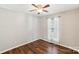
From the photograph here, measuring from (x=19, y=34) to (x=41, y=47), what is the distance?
0.48m

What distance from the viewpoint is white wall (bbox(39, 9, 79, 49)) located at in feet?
6.06

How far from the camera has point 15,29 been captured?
1.77 m

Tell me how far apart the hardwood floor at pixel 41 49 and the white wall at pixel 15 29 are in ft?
0.33

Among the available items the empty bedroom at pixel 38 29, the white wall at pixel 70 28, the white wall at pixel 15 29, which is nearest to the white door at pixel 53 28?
the empty bedroom at pixel 38 29

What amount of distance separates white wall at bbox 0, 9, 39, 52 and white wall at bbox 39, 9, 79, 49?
191 millimetres

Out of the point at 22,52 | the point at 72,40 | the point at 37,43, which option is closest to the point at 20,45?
the point at 22,52

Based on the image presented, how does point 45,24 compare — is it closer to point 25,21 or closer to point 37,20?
point 37,20

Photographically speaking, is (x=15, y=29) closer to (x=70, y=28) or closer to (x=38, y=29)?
(x=38, y=29)

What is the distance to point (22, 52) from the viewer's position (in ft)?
5.42
